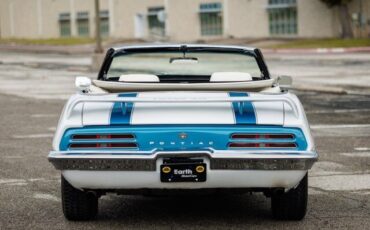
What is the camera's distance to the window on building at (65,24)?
79.6 m

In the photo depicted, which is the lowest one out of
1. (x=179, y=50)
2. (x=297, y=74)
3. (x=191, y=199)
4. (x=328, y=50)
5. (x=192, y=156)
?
(x=328, y=50)

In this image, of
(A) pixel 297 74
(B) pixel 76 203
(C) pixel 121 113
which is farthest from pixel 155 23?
(C) pixel 121 113

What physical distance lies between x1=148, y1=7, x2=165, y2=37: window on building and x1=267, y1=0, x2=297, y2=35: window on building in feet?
35.9

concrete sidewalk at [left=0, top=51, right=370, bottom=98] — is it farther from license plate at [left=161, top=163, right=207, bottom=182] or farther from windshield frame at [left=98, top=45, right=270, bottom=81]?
license plate at [left=161, top=163, right=207, bottom=182]

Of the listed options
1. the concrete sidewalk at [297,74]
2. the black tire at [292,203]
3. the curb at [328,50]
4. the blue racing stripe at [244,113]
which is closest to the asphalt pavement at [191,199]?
the black tire at [292,203]

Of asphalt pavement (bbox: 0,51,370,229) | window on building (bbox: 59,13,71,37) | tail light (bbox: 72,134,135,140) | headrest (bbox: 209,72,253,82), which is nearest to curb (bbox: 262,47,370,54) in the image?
asphalt pavement (bbox: 0,51,370,229)

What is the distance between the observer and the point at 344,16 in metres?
52.7

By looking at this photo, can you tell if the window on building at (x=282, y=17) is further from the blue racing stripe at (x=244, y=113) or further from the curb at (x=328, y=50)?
the blue racing stripe at (x=244, y=113)

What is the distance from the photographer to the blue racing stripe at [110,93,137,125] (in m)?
6.40

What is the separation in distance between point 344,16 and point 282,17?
281 inches

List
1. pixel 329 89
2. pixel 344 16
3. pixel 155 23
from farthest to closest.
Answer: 1. pixel 155 23
2. pixel 344 16
3. pixel 329 89

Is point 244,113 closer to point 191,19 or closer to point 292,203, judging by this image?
point 292,203

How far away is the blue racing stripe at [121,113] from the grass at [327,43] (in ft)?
134

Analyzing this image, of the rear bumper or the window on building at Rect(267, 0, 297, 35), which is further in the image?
the window on building at Rect(267, 0, 297, 35)
